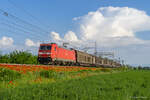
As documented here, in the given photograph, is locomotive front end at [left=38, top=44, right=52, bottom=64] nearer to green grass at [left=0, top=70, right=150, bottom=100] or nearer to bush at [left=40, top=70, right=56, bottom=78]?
bush at [left=40, top=70, right=56, bottom=78]

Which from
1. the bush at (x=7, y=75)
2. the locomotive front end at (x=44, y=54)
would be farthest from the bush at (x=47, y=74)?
the locomotive front end at (x=44, y=54)

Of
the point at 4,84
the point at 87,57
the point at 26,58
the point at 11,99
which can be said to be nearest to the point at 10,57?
the point at 26,58

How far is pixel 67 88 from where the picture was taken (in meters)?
6.84

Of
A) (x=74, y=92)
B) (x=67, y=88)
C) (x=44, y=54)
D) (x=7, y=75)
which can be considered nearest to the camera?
(x=74, y=92)

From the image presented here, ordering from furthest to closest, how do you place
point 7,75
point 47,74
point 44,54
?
point 44,54
point 47,74
point 7,75

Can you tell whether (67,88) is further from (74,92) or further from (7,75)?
(7,75)

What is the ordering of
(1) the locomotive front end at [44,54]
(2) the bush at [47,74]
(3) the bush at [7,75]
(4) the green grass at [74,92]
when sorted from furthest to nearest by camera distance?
1. (1) the locomotive front end at [44,54]
2. (2) the bush at [47,74]
3. (3) the bush at [7,75]
4. (4) the green grass at [74,92]

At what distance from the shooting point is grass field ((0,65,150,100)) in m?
5.17

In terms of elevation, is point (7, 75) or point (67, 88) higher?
point (7, 75)

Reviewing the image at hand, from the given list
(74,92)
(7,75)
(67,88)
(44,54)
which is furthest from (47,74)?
(44,54)

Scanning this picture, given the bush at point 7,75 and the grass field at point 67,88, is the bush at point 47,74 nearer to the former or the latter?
the grass field at point 67,88

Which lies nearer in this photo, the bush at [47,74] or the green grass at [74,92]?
Result: the green grass at [74,92]

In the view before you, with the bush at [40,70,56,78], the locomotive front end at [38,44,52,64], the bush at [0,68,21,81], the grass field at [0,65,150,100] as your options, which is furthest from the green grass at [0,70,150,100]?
the locomotive front end at [38,44,52,64]

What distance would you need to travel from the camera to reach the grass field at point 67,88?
17.0ft
